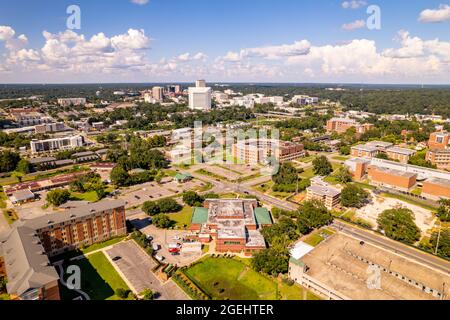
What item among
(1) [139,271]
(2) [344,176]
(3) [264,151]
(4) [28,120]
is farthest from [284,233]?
(4) [28,120]

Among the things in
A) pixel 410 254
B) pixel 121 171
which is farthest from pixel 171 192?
pixel 410 254

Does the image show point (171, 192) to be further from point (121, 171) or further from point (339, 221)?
point (339, 221)

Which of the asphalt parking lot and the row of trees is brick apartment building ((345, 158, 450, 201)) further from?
the asphalt parking lot

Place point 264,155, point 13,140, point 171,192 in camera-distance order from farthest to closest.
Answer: point 13,140 → point 264,155 → point 171,192

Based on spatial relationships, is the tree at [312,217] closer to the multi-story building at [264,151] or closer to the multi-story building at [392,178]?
the multi-story building at [392,178]

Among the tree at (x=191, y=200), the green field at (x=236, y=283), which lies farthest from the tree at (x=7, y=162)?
the green field at (x=236, y=283)
